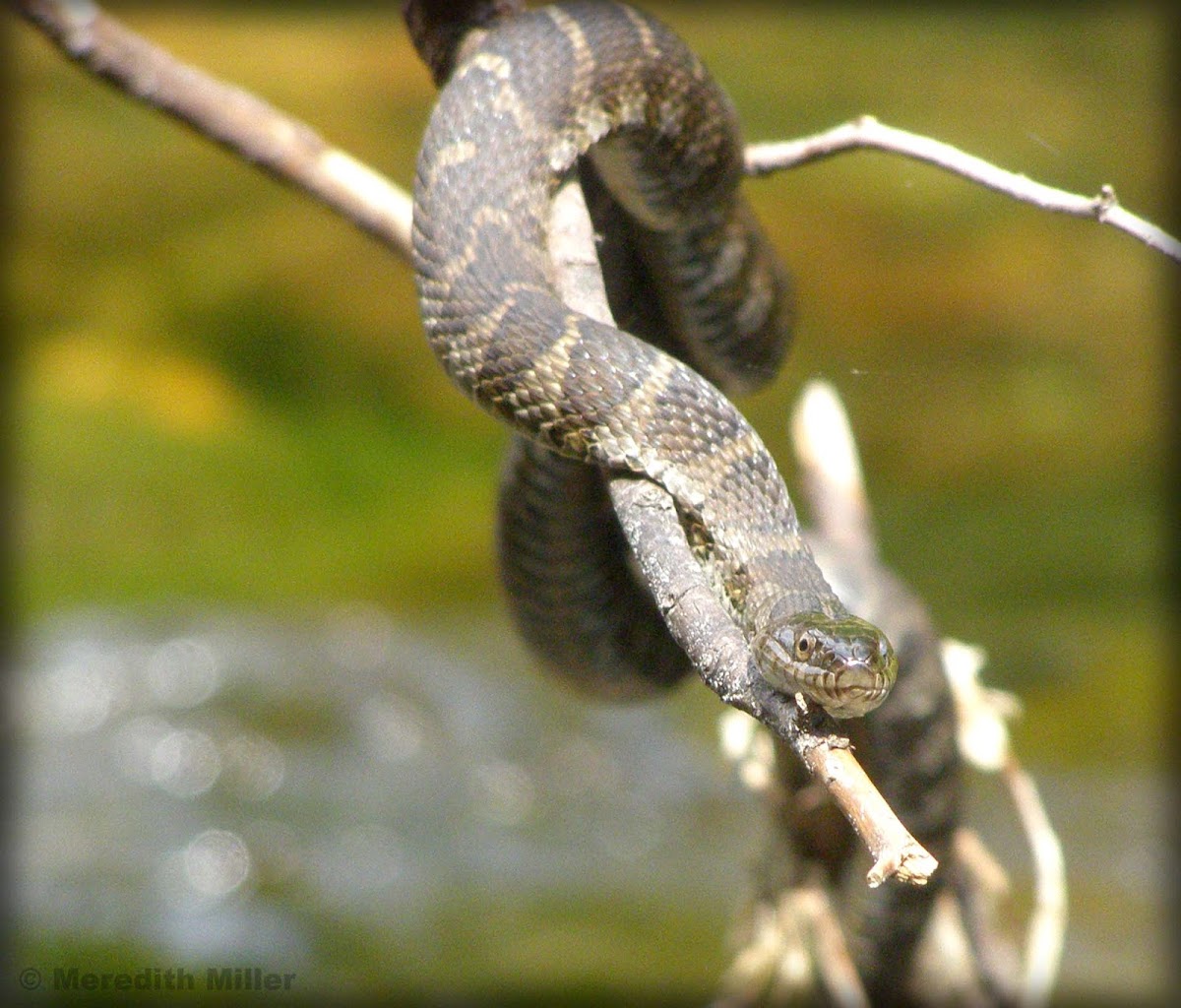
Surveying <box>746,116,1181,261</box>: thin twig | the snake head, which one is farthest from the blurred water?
the snake head

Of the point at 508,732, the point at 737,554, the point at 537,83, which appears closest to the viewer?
the point at 737,554

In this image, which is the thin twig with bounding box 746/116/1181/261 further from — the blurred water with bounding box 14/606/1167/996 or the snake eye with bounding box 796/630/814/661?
the blurred water with bounding box 14/606/1167/996

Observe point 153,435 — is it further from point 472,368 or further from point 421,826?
point 472,368

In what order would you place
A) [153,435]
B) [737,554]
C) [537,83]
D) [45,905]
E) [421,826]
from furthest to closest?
[153,435], [421,826], [45,905], [537,83], [737,554]

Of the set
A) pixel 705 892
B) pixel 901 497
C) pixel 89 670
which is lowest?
pixel 89 670

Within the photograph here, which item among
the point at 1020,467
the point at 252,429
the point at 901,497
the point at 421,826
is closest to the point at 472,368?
the point at 901,497

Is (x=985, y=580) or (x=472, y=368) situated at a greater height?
(x=472, y=368)

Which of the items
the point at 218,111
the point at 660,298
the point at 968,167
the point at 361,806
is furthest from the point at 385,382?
the point at 968,167

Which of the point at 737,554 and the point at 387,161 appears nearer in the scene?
the point at 737,554
